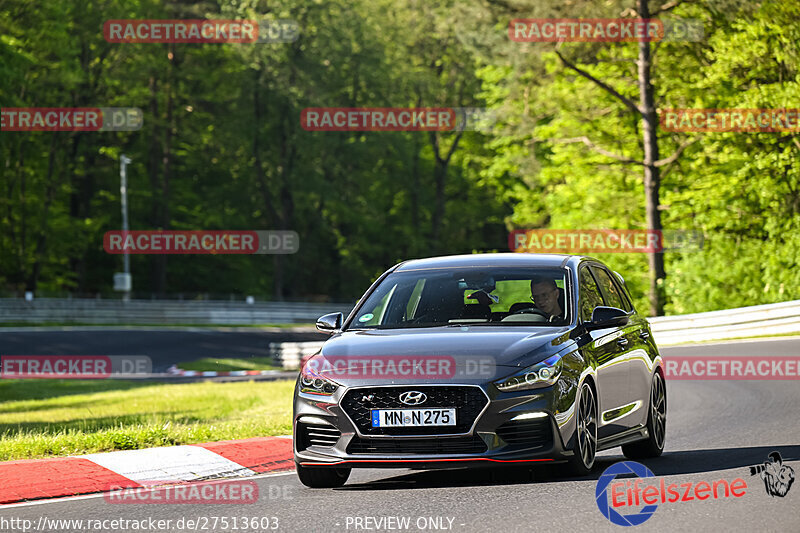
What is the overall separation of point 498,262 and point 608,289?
145cm

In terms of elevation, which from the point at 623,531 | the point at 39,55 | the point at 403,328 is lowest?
the point at 623,531

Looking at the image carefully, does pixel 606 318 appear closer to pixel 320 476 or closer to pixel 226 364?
pixel 320 476

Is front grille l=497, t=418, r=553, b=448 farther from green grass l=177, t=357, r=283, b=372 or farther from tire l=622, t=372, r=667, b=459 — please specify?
green grass l=177, t=357, r=283, b=372

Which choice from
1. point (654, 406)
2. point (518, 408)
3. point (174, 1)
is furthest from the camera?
point (174, 1)

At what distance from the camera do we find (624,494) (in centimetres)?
851

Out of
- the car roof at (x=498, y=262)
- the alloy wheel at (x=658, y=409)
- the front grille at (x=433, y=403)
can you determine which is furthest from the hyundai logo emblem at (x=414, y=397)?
the alloy wheel at (x=658, y=409)

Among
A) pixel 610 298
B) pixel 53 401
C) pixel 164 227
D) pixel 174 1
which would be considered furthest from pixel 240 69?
pixel 610 298

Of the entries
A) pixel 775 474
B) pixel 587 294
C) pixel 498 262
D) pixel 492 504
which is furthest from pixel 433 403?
pixel 775 474

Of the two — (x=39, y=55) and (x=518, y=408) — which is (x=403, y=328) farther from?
(x=39, y=55)

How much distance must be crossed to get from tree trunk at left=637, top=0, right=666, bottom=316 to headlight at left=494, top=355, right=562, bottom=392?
32228 millimetres

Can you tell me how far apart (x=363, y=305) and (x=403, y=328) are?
68cm

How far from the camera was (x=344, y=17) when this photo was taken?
70.6m

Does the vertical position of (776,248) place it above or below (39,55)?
below

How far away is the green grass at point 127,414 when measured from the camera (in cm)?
1199
